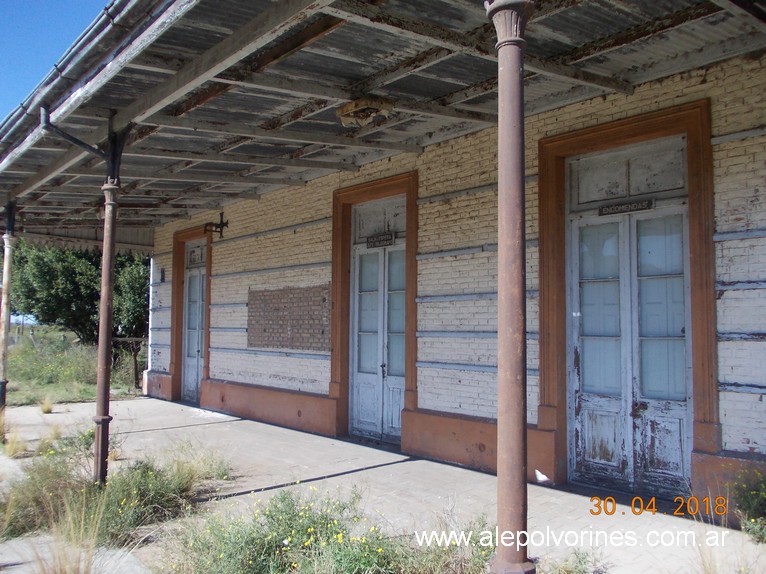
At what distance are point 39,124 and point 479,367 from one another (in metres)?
5.47

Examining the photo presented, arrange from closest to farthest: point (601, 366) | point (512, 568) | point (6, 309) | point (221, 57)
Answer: point (512, 568), point (221, 57), point (601, 366), point (6, 309)

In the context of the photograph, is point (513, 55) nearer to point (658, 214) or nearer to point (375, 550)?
point (375, 550)

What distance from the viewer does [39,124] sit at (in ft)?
22.5

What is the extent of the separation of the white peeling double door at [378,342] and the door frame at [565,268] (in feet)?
8.29

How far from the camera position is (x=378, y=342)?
29.4 feet

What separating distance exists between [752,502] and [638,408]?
1.45 metres

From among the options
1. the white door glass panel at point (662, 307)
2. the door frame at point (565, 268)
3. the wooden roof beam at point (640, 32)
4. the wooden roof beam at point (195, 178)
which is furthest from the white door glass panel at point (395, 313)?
the wooden roof beam at point (640, 32)

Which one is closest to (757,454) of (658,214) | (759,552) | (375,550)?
(759,552)

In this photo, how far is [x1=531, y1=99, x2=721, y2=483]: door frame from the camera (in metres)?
5.36

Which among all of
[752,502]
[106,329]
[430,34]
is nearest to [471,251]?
[430,34]

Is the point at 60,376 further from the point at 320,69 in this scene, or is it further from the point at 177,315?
the point at 320,69

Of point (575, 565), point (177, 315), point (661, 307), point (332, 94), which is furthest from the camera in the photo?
point (177, 315)

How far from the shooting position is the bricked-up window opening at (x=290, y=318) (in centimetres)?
962

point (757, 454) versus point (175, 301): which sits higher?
point (175, 301)
